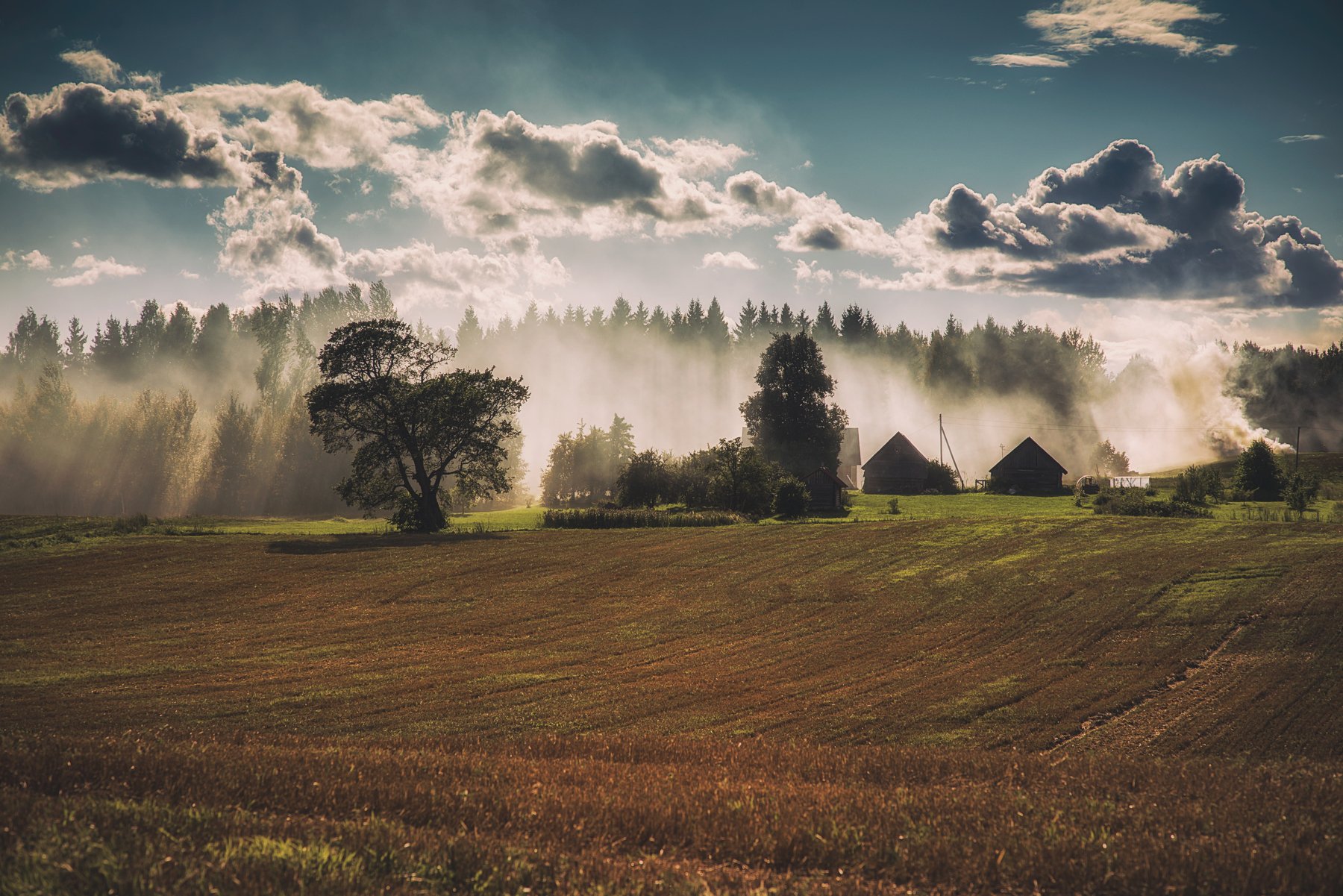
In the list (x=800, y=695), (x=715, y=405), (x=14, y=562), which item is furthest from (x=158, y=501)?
(x=800, y=695)

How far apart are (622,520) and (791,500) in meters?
17.0

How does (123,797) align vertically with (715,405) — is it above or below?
below

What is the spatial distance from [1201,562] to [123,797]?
39.1 metres

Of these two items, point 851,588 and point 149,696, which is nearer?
point 149,696

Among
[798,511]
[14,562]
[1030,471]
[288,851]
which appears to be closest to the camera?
[288,851]

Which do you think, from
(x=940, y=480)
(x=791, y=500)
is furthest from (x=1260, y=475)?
(x=791, y=500)

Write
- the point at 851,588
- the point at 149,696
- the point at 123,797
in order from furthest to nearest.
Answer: the point at 851,588 < the point at 149,696 < the point at 123,797

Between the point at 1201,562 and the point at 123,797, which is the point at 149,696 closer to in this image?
the point at 123,797

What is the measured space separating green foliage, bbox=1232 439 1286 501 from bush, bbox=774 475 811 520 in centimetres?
4072

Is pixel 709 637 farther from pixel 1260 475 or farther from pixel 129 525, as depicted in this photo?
pixel 1260 475

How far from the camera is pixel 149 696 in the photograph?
19766 millimetres

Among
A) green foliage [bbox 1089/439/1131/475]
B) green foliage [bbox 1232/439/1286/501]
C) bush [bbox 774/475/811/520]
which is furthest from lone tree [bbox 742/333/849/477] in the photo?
green foliage [bbox 1089/439/1131/475]

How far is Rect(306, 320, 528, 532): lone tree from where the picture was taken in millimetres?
56156

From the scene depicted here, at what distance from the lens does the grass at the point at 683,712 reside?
271 inches
